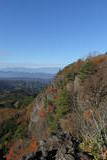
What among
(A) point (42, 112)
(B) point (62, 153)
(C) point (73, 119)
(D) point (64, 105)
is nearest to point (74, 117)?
(C) point (73, 119)

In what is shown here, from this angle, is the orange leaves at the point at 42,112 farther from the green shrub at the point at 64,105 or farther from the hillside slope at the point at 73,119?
the green shrub at the point at 64,105

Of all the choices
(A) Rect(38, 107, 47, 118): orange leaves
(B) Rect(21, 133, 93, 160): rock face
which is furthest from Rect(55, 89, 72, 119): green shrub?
(B) Rect(21, 133, 93, 160): rock face

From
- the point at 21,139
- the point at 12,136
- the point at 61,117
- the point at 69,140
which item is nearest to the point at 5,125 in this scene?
the point at 12,136

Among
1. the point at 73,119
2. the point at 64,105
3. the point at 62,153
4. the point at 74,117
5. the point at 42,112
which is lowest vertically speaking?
the point at 42,112

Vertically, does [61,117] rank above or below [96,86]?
below

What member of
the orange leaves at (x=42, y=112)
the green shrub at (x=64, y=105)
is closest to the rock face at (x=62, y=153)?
the green shrub at (x=64, y=105)

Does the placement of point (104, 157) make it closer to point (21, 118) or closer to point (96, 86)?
point (96, 86)

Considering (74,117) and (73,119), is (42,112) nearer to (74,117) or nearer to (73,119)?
(73,119)

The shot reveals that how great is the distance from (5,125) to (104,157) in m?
140

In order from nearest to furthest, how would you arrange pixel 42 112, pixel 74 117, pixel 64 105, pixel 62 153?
pixel 62 153, pixel 74 117, pixel 64 105, pixel 42 112

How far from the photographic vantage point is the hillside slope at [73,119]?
870 inches

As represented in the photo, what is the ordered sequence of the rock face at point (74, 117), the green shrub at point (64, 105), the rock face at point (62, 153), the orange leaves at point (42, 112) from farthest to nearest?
the orange leaves at point (42, 112)
the green shrub at point (64, 105)
the rock face at point (74, 117)
the rock face at point (62, 153)

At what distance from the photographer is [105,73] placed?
90.8 meters

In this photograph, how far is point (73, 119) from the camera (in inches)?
2090
